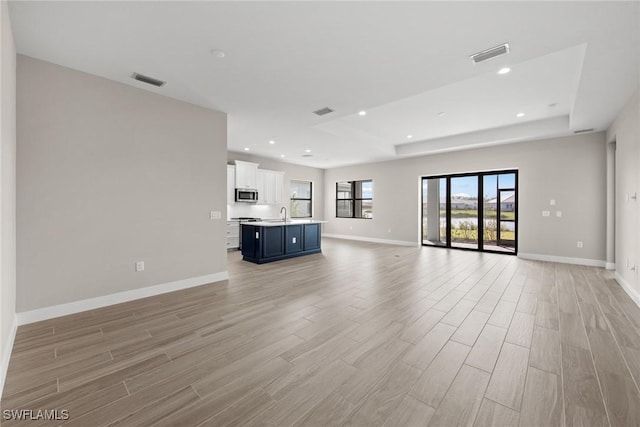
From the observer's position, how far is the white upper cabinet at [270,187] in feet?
27.1

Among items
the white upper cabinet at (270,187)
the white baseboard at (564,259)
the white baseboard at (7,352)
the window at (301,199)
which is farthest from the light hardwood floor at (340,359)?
the window at (301,199)

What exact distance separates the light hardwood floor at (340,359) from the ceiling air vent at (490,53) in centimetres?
278

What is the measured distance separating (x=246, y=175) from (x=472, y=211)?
6488 millimetres

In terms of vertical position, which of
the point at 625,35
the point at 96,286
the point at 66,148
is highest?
the point at 625,35

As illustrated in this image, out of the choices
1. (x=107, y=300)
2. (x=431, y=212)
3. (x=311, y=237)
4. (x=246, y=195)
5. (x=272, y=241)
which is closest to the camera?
(x=107, y=300)

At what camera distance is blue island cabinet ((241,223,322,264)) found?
567 cm

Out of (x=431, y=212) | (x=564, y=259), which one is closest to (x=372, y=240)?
(x=431, y=212)

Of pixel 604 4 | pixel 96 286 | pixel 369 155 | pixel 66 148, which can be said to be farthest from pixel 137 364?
pixel 369 155

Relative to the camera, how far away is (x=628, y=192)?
3754 mm

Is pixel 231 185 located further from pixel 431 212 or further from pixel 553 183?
pixel 553 183

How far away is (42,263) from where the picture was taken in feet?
9.25

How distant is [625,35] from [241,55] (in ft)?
11.6

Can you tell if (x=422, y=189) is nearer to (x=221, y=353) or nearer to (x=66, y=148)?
(x=221, y=353)

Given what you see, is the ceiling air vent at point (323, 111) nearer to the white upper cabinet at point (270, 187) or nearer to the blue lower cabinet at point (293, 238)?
the blue lower cabinet at point (293, 238)
